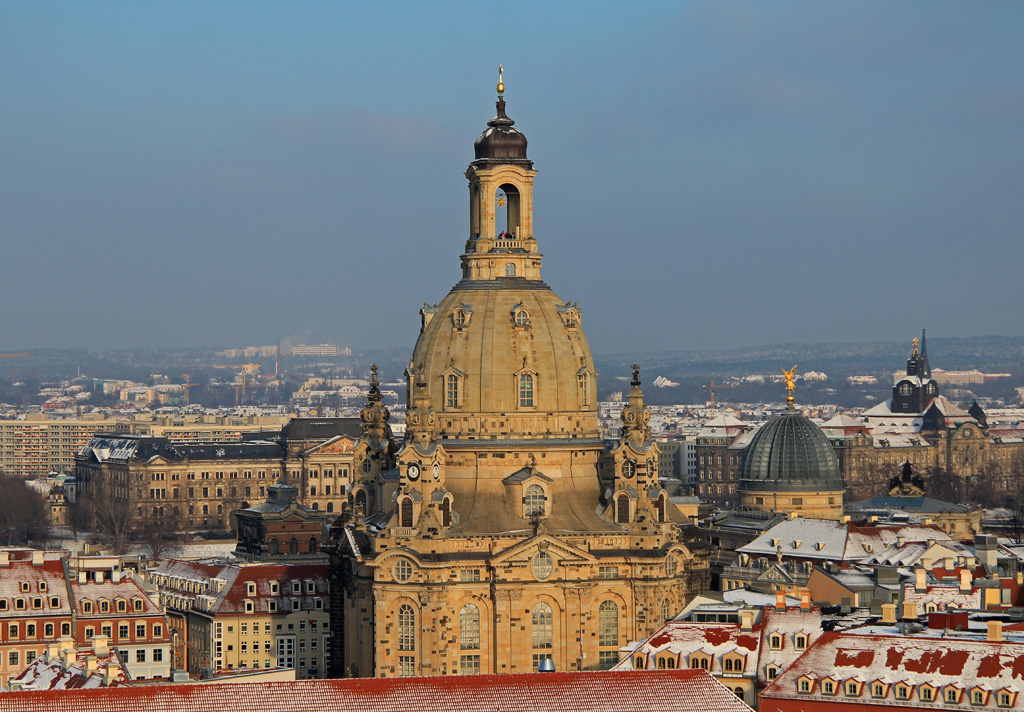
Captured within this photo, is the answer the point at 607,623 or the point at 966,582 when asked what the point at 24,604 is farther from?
the point at 966,582

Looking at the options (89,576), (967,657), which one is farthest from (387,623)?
(967,657)

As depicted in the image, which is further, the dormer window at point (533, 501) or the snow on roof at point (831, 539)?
the snow on roof at point (831, 539)

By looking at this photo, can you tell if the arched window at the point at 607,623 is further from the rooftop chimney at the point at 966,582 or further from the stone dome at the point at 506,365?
the rooftop chimney at the point at 966,582

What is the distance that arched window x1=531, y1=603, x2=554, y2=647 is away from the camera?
148 meters

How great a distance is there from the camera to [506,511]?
5896 inches

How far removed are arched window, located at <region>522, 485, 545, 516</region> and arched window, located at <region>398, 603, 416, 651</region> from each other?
8441 mm

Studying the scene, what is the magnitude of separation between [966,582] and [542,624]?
78.8 ft

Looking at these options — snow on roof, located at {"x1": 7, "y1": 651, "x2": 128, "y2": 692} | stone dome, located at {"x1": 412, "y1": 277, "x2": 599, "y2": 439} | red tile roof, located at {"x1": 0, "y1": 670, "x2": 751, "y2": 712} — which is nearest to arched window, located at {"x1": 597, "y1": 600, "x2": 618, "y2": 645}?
stone dome, located at {"x1": 412, "y1": 277, "x2": 599, "y2": 439}

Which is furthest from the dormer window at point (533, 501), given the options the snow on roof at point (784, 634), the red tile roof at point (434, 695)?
the red tile roof at point (434, 695)

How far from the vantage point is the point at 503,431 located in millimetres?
151250

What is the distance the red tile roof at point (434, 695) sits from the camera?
96.4 m

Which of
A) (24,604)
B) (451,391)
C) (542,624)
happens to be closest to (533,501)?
(542,624)

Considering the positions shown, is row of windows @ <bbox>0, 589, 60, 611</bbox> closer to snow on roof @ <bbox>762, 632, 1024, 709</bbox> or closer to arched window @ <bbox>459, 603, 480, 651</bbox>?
arched window @ <bbox>459, 603, 480, 651</bbox>

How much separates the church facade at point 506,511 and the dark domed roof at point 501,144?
0.18 metres
